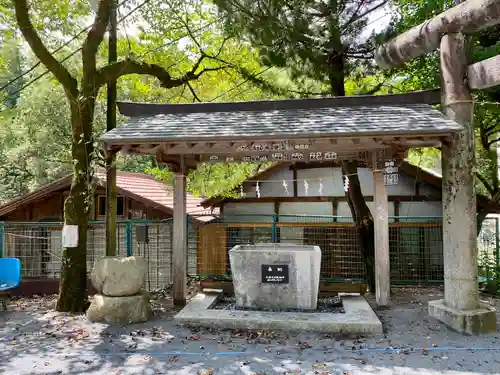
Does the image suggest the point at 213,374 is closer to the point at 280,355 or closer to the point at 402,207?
the point at 280,355

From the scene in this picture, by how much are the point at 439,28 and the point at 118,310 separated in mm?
6978

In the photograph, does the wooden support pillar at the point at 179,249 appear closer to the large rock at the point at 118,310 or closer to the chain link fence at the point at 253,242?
the large rock at the point at 118,310

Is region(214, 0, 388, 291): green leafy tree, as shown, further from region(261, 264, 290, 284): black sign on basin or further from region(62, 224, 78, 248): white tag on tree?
region(62, 224, 78, 248): white tag on tree

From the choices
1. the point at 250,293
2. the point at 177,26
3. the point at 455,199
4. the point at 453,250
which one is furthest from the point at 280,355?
the point at 177,26

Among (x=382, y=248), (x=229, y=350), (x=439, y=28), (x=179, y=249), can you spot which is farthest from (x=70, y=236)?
(x=439, y=28)

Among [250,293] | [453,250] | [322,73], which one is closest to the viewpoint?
[453,250]

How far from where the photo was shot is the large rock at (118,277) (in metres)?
6.95

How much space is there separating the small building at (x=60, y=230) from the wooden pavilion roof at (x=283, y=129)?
2276 millimetres

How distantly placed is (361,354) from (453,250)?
Result: 2383 millimetres

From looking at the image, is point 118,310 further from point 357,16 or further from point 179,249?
point 357,16

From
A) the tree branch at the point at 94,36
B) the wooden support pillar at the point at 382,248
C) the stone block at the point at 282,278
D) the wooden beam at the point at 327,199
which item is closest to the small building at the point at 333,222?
the wooden beam at the point at 327,199

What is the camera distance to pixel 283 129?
6.95 meters

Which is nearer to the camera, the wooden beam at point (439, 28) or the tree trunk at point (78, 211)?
the wooden beam at point (439, 28)

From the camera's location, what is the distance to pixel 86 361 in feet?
17.5
